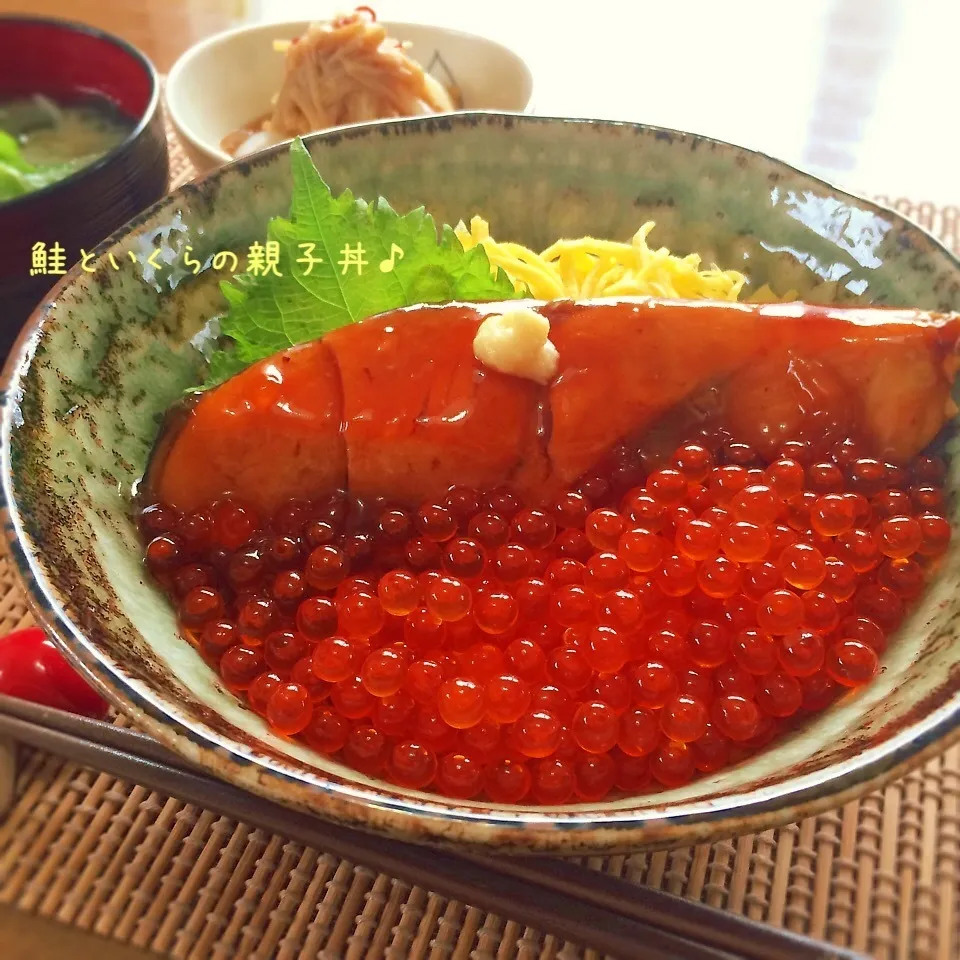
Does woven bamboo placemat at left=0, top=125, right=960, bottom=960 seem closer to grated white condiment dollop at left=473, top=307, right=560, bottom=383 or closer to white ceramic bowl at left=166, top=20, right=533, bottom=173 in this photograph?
grated white condiment dollop at left=473, top=307, right=560, bottom=383

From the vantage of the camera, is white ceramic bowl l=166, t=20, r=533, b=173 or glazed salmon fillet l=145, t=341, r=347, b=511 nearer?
glazed salmon fillet l=145, t=341, r=347, b=511

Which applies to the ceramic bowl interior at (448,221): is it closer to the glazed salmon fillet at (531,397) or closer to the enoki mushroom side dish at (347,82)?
the glazed salmon fillet at (531,397)

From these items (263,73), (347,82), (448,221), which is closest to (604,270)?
(448,221)

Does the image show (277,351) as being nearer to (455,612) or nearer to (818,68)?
(455,612)

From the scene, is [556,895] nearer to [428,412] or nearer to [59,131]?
[428,412]

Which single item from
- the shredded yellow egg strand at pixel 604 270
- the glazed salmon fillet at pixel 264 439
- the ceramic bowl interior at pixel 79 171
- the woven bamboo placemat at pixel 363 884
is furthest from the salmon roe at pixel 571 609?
the ceramic bowl interior at pixel 79 171

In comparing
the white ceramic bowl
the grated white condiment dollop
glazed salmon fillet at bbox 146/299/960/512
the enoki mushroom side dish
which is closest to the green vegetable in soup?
the white ceramic bowl
